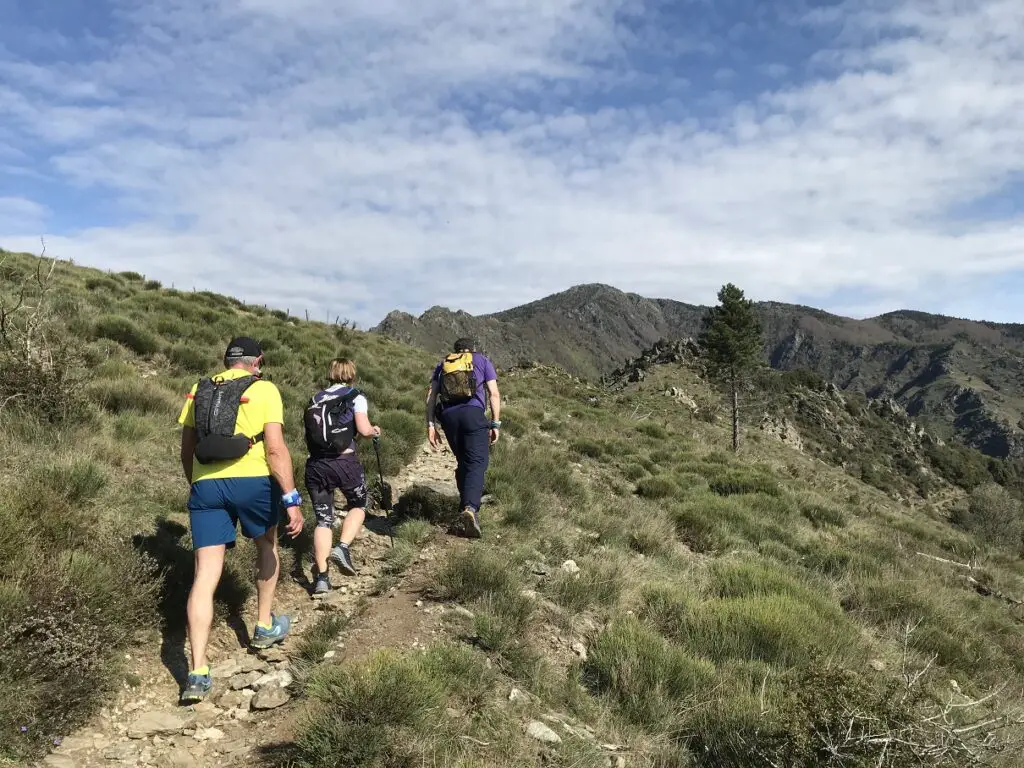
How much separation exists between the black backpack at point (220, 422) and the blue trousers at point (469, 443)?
274cm

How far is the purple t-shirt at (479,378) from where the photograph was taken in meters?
6.54

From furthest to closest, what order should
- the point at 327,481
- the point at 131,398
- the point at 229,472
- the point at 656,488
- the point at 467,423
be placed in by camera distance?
the point at 656,488, the point at 131,398, the point at 467,423, the point at 327,481, the point at 229,472

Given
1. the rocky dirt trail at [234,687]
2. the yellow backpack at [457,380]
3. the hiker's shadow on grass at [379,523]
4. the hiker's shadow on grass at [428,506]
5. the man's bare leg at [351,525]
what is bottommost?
the rocky dirt trail at [234,687]

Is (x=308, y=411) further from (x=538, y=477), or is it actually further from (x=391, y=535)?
(x=538, y=477)

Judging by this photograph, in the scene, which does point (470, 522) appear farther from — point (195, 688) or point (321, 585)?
point (195, 688)

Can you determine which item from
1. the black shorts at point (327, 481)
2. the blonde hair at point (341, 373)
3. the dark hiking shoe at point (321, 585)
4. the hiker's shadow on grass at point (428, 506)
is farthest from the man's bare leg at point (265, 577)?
the hiker's shadow on grass at point (428, 506)

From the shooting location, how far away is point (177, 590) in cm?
445

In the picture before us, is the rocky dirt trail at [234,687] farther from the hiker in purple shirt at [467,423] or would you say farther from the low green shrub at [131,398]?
the low green shrub at [131,398]

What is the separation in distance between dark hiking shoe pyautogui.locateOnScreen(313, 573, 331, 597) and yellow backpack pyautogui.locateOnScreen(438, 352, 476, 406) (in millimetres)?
2308

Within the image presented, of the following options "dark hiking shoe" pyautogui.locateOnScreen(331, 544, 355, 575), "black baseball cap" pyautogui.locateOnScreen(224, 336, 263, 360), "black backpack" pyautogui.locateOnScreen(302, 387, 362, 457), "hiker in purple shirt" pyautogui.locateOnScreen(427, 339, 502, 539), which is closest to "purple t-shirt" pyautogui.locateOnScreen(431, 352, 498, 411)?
"hiker in purple shirt" pyautogui.locateOnScreen(427, 339, 502, 539)

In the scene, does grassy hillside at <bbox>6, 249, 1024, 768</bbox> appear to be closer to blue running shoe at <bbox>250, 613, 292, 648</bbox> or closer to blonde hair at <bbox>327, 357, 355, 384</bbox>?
blue running shoe at <bbox>250, 613, 292, 648</bbox>

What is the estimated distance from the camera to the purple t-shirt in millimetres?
6539

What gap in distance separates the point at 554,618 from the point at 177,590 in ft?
10.2

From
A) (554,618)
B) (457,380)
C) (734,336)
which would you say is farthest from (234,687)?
(734,336)
